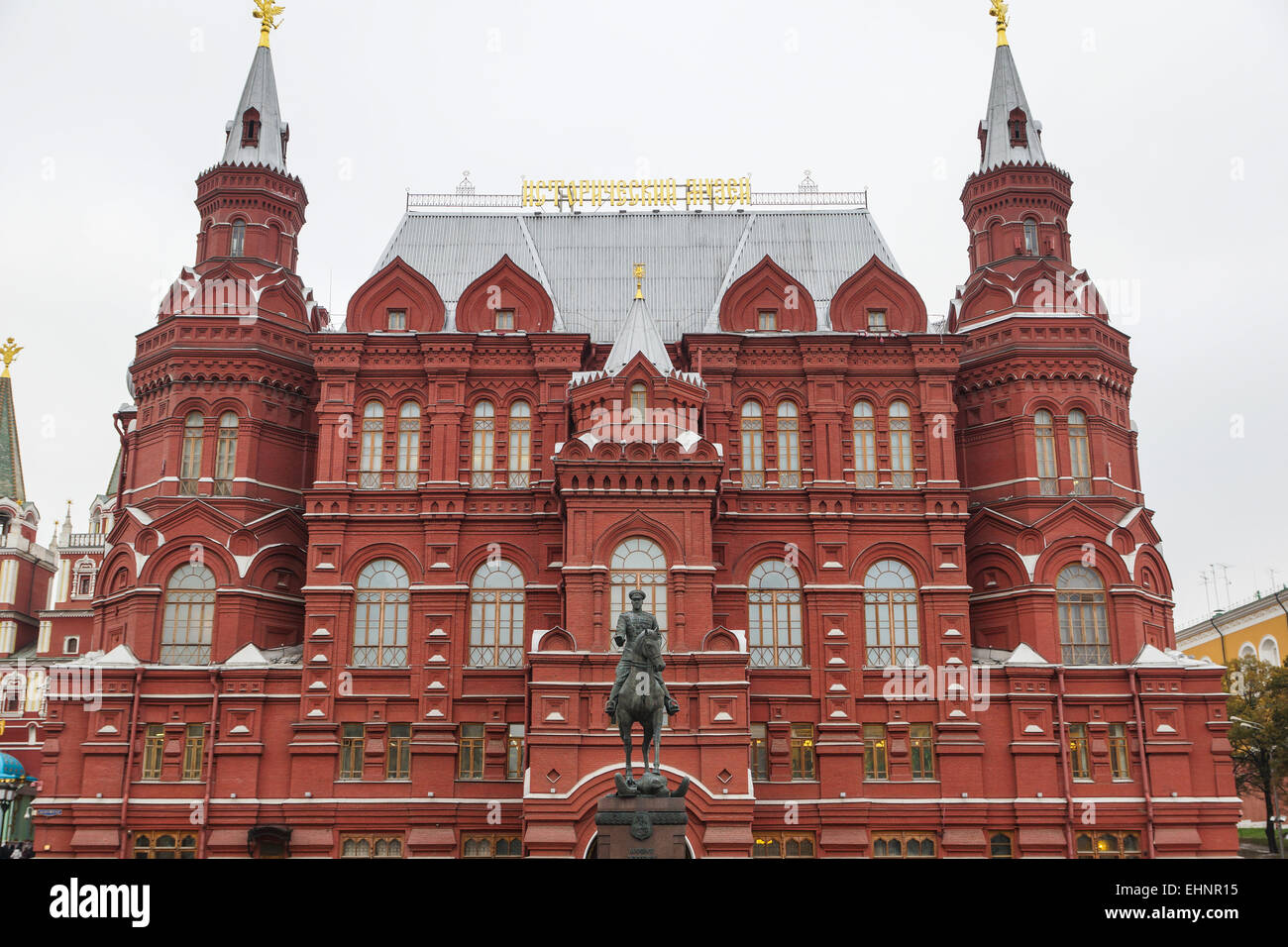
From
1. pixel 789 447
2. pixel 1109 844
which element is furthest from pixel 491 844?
pixel 1109 844

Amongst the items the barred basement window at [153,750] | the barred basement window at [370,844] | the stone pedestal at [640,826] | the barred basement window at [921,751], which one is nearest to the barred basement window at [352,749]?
the barred basement window at [370,844]

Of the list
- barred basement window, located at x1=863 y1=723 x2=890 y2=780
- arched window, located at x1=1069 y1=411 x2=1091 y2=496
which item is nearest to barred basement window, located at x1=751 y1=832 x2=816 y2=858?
barred basement window, located at x1=863 y1=723 x2=890 y2=780

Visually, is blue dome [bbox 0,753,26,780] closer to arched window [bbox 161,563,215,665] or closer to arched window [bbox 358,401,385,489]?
arched window [bbox 161,563,215,665]

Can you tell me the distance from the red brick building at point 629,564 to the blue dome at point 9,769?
55.6 ft

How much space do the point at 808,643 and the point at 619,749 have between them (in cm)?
828

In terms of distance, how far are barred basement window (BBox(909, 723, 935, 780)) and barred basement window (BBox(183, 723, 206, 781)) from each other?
72.2ft

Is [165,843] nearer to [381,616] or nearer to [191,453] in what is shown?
[381,616]

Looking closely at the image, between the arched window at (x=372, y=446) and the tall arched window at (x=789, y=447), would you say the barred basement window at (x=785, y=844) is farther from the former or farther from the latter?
the arched window at (x=372, y=446)

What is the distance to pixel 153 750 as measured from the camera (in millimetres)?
38688

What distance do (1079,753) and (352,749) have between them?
2273cm
